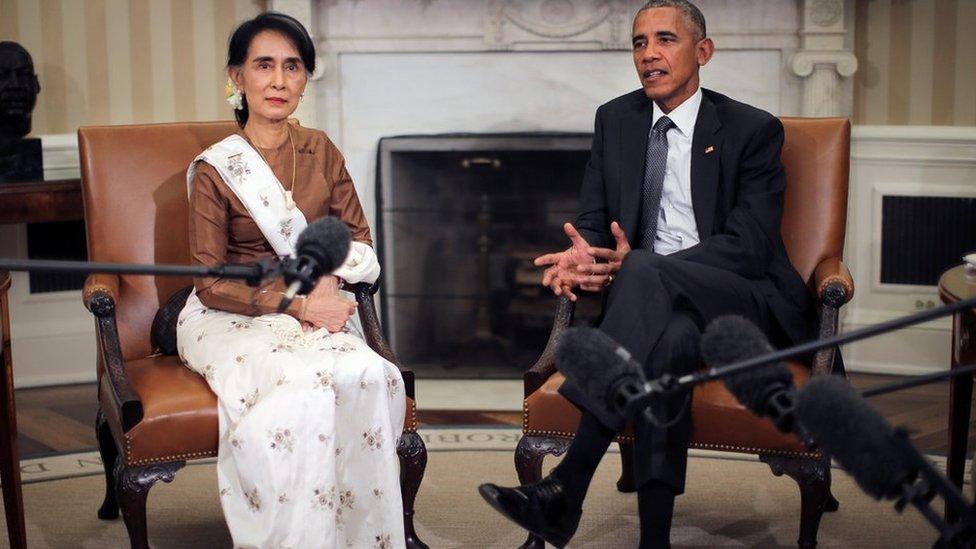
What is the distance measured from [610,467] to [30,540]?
1.58 meters

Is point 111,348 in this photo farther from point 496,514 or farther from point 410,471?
point 496,514

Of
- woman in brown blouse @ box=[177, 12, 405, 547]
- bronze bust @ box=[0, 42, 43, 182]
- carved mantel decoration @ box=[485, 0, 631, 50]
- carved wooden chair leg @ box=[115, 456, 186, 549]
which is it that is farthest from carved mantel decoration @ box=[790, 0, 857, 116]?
carved wooden chair leg @ box=[115, 456, 186, 549]

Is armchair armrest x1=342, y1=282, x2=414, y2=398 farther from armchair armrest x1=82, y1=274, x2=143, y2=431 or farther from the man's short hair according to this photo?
the man's short hair

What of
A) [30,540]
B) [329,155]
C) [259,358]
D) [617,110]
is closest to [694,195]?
[617,110]

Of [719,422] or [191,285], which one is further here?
[191,285]

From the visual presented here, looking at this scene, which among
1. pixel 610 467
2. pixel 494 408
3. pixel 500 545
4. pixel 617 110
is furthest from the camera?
pixel 494 408

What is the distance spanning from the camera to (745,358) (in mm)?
1537

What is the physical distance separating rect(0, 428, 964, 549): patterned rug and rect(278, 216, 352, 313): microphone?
5.08 feet

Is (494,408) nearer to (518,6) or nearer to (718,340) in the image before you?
(518,6)

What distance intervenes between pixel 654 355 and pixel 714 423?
219 millimetres

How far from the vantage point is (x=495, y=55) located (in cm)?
488

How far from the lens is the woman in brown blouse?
2.58m

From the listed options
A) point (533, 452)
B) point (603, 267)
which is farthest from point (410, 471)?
point (603, 267)

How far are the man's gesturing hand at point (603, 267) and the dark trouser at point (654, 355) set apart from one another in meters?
0.17
